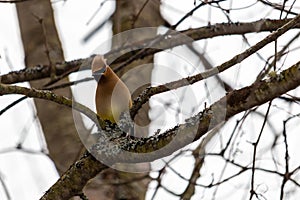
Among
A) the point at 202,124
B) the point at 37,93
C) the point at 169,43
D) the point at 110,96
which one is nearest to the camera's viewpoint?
the point at 202,124

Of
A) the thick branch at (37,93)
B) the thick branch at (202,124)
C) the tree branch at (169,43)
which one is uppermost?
the tree branch at (169,43)

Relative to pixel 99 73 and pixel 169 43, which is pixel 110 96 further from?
pixel 169 43

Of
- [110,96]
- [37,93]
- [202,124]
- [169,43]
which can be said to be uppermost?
[169,43]

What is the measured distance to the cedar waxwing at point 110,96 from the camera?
8.79 feet

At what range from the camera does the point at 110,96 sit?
269 centimetres

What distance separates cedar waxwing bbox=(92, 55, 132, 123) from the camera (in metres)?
2.68

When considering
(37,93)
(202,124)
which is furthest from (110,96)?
(202,124)

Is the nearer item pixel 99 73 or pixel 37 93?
pixel 37 93

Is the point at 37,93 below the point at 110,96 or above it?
below

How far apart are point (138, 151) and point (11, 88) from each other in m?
0.51

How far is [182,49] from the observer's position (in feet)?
14.7

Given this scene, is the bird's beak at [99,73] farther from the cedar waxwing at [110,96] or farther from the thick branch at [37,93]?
the thick branch at [37,93]

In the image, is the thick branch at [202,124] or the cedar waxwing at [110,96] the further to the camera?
the cedar waxwing at [110,96]

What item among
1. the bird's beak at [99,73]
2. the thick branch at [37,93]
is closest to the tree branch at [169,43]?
the bird's beak at [99,73]
